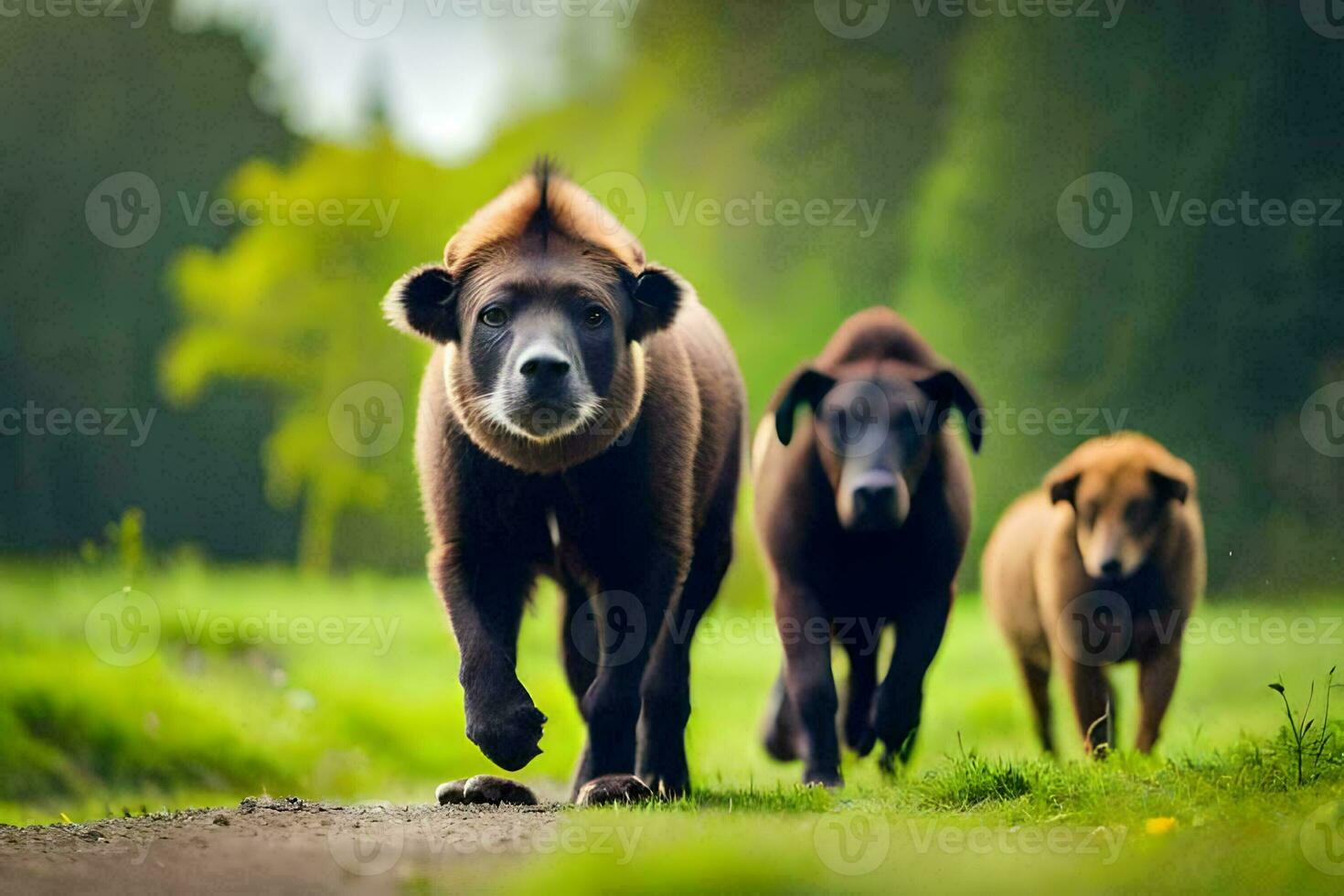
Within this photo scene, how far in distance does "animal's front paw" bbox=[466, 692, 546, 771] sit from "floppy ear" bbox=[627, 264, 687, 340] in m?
1.69

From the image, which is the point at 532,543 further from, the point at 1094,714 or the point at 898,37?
the point at 898,37

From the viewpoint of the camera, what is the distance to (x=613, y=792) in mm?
6438

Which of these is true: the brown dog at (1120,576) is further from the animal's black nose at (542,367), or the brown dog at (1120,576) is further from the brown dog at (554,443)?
the animal's black nose at (542,367)

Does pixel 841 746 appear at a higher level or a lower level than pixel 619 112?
lower

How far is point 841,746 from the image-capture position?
29.2ft

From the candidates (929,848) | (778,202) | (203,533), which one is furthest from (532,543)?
(203,533)

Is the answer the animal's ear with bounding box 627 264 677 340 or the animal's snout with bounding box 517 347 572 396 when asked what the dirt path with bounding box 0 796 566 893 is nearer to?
the animal's snout with bounding box 517 347 572 396

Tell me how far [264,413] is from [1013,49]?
44.5ft

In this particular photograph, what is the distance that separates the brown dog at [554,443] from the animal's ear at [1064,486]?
265 cm

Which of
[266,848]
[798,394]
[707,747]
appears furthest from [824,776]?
[707,747]

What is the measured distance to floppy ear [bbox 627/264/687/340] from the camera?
21.7 feet

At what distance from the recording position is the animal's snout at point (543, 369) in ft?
19.5

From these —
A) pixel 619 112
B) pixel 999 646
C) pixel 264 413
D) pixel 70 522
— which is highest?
pixel 619 112

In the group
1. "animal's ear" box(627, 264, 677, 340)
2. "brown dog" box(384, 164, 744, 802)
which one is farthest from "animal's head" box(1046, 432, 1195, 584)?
"animal's ear" box(627, 264, 677, 340)
